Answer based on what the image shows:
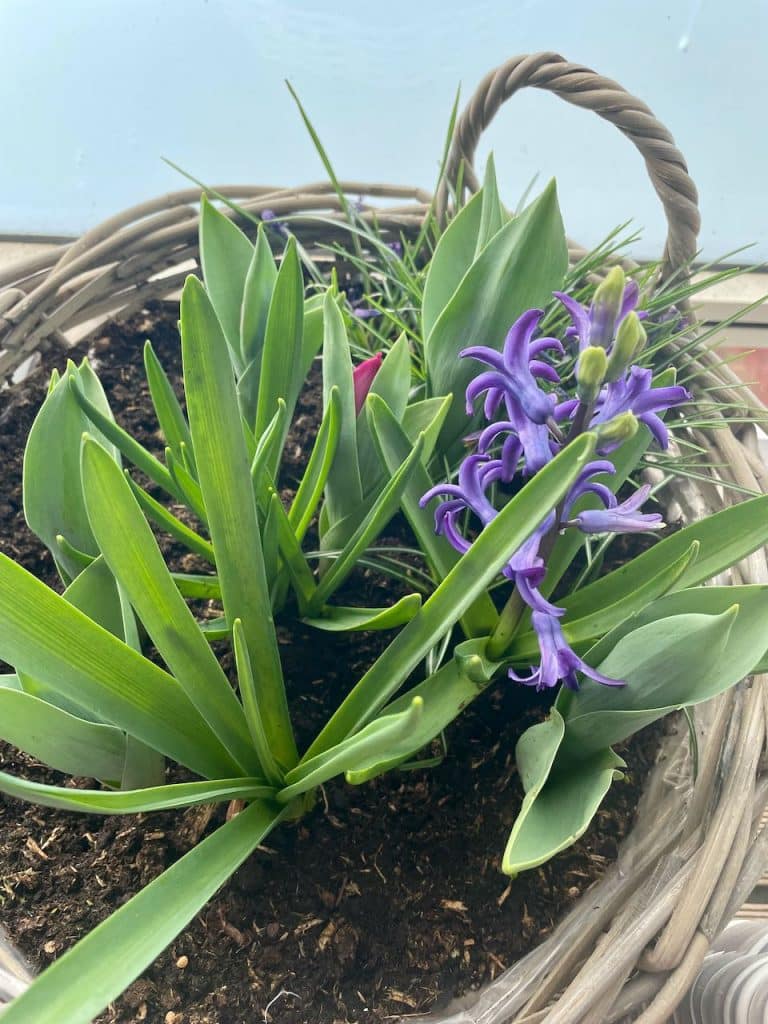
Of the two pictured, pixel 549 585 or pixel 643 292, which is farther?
pixel 643 292

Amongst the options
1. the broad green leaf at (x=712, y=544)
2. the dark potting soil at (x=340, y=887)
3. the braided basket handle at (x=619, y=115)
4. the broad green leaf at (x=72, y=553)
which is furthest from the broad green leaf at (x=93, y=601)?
the braided basket handle at (x=619, y=115)

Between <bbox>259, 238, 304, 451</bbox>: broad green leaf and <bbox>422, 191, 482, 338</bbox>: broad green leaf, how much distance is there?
99 mm

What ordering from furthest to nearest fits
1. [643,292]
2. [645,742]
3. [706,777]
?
[643,292] → [645,742] → [706,777]

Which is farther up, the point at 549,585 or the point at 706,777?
the point at 549,585

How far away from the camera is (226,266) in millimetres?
626

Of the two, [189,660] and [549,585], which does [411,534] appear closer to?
A: [549,585]

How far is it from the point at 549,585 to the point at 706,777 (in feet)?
0.51

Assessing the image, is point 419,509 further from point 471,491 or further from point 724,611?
point 724,611

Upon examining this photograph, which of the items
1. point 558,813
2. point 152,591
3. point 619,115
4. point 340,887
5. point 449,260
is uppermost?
point 619,115

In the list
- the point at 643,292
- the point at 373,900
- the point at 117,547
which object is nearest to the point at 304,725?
the point at 373,900

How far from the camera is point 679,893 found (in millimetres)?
422

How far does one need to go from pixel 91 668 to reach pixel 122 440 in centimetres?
16

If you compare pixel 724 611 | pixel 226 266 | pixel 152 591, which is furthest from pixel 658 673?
pixel 226 266

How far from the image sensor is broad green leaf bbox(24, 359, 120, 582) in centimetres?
48
